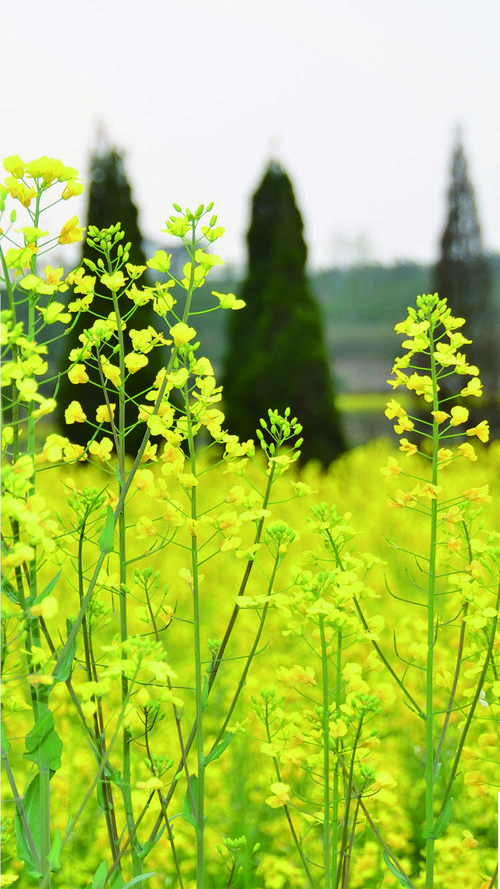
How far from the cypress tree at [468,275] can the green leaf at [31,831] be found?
11.6 m

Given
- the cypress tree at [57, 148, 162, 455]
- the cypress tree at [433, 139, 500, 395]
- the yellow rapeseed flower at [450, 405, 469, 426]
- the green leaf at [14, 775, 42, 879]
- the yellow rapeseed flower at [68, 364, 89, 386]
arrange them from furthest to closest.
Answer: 1. the cypress tree at [433, 139, 500, 395]
2. the cypress tree at [57, 148, 162, 455]
3. the yellow rapeseed flower at [450, 405, 469, 426]
4. the yellow rapeseed flower at [68, 364, 89, 386]
5. the green leaf at [14, 775, 42, 879]

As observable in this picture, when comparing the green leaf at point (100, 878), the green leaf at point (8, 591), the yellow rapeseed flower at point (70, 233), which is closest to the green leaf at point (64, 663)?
the green leaf at point (8, 591)

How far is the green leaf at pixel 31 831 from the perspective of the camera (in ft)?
4.41

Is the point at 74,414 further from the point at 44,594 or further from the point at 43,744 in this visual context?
the point at 43,744

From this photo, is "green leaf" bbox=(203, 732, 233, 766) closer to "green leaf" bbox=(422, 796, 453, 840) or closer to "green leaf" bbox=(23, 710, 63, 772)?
"green leaf" bbox=(23, 710, 63, 772)

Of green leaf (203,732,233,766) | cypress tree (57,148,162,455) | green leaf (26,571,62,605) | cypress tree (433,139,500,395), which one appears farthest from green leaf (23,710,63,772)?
cypress tree (433,139,500,395)

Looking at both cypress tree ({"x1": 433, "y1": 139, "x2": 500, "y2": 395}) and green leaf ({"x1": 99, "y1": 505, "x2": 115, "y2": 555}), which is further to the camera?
cypress tree ({"x1": 433, "y1": 139, "x2": 500, "y2": 395})

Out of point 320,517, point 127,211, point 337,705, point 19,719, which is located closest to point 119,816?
point 19,719

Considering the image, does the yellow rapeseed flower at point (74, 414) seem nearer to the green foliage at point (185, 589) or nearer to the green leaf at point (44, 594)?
the green foliage at point (185, 589)

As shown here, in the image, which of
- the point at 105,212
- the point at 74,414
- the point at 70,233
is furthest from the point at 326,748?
the point at 105,212

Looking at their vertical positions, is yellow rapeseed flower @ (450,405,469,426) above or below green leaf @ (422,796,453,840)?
above

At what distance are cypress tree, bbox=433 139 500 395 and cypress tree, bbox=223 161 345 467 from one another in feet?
10.3

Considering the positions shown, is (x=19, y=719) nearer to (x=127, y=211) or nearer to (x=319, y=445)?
(x=319, y=445)

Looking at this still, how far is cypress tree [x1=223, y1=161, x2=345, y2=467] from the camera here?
33.0ft
